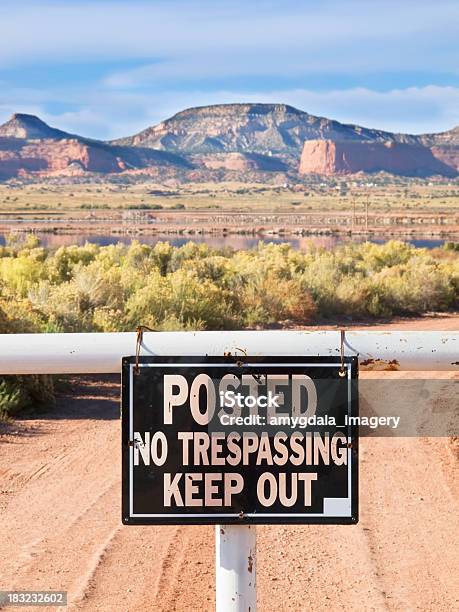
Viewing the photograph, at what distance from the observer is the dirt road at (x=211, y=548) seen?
513cm

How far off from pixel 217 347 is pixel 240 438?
0.28 meters

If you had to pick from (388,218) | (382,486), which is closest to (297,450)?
(382,486)

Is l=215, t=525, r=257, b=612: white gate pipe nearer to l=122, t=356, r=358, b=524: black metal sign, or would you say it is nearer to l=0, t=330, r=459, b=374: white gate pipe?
l=122, t=356, r=358, b=524: black metal sign

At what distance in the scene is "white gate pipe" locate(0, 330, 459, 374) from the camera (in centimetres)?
305

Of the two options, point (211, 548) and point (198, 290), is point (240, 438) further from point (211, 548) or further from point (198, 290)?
point (198, 290)

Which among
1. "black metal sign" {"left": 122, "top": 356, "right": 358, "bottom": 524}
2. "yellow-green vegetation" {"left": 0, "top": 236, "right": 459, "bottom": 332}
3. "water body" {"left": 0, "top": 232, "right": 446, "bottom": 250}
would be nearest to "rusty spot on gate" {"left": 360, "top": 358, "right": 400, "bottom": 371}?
"black metal sign" {"left": 122, "top": 356, "right": 358, "bottom": 524}

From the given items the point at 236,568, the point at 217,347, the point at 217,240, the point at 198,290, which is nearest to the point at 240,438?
the point at 217,347

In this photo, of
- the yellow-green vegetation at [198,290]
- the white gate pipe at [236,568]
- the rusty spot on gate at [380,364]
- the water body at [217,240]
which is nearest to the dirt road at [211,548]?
the white gate pipe at [236,568]

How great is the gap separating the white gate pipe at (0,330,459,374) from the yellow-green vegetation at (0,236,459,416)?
736cm

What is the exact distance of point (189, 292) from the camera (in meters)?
18.8

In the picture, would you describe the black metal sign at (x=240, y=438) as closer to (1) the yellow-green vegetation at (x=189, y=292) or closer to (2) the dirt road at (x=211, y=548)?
(2) the dirt road at (x=211, y=548)

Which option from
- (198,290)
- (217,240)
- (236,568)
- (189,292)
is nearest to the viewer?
(236,568)

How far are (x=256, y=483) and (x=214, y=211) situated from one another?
116992 mm

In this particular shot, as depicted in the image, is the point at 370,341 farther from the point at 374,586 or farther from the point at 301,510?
the point at 374,586
